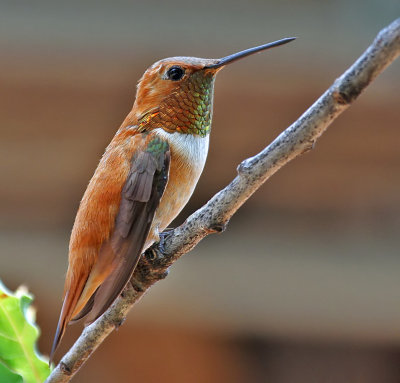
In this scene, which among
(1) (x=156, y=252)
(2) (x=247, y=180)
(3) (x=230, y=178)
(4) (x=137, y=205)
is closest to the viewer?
(2) (x=247, y=180)

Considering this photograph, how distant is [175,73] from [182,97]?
0.13 ft

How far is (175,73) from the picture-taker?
3.46ft

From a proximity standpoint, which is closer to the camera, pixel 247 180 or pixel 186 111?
pixel 247 180

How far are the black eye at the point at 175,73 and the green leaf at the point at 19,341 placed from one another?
Result: 1.21ft

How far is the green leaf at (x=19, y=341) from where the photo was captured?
0.90 metres

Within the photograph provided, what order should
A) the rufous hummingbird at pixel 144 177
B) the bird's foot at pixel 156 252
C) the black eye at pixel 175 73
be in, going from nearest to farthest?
the bird's foot at pixel 156 252 → the rufous hummingbird at pixel 144 177 → the black eye at pixel 175 73

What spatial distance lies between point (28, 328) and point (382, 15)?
8.71 feet

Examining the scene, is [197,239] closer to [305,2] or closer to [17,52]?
[17,52]

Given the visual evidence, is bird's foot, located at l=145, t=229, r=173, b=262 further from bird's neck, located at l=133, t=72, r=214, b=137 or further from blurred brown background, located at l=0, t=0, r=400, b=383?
blurred brown background, located at l=0, t=0, r=400, b=383

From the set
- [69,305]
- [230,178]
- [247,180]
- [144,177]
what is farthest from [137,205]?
[230,178]

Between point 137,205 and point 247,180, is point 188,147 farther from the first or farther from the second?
point 247,180

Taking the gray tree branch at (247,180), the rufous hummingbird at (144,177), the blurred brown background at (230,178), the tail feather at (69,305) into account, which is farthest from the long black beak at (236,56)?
the blurred brown background at (230,178)

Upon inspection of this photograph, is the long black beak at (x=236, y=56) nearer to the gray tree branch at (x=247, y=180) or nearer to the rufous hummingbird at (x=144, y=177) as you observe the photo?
the rufous hummingbird at (x=144, y=177)

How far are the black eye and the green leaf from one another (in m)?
0.37
